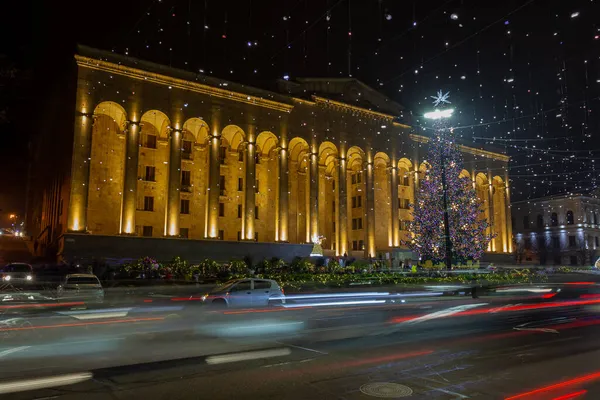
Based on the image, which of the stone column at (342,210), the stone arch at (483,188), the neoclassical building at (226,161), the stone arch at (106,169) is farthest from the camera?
the stone arch at (483,188)

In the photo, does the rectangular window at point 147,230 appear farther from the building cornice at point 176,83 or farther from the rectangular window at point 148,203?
the building cornice at point 176,83

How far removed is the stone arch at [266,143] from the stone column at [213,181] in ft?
14.9

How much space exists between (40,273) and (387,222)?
35.6 meters

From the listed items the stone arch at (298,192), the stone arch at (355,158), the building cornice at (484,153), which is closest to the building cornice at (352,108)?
the stone arch at (355,158)

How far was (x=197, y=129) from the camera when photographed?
1644 inches

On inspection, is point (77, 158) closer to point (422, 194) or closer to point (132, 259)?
point (132, 259)

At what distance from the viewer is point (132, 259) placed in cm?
3328

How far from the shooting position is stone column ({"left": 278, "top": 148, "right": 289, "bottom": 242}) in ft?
137

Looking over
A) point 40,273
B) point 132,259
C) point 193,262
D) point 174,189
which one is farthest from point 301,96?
point 40,273

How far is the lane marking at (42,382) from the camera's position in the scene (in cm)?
629

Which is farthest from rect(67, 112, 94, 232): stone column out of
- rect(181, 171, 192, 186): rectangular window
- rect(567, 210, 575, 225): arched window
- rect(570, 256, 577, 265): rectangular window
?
rect(570, 256, 577, 265): rectangular window

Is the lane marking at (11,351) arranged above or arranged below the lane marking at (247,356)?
above

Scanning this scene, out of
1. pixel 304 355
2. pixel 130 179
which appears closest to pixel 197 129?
pixel 130 179

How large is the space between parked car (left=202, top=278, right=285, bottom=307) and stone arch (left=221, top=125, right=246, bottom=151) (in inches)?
1010
